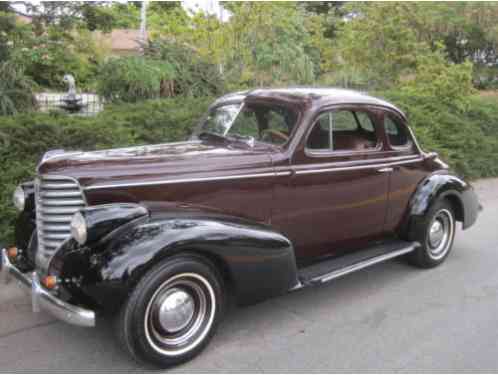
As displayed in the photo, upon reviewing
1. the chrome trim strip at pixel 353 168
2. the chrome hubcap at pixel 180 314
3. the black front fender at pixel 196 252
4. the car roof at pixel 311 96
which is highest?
the car roof at pixel 311 96

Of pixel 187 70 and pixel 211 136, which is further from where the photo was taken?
pixel 187 70

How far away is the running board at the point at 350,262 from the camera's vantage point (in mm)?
4172

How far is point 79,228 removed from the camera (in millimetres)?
3254

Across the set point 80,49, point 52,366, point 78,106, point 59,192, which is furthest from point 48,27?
point 52,366

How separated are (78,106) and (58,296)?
18.8 ft

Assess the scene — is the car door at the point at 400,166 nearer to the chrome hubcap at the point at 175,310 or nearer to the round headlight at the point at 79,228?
the chrome hubcap at the point at 175,310

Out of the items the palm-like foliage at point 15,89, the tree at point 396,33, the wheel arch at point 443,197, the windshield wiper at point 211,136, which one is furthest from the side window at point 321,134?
the tree at point 396,33

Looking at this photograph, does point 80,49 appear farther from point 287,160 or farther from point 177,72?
Result: point 287,160

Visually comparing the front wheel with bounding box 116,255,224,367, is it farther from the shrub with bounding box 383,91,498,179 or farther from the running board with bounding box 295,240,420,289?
the shrub with bounding box 383,91,498,179

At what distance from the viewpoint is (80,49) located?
11047mm

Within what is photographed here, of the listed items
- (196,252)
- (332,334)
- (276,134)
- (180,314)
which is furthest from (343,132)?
(180,314)

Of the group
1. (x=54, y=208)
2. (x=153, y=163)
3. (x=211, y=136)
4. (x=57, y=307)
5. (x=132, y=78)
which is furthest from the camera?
(x=132, y=78)

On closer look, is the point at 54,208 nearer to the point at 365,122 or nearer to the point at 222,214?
the point at 222,214

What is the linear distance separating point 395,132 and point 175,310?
10.00 ft
